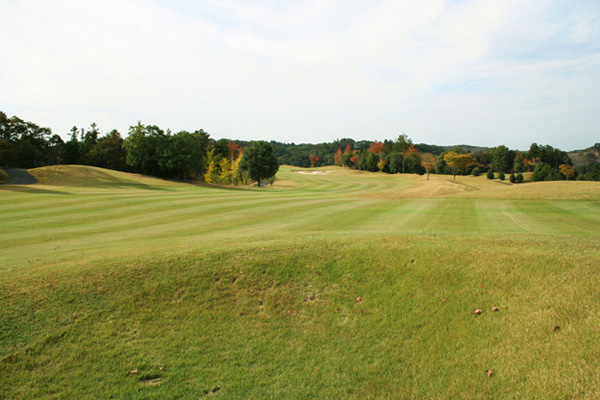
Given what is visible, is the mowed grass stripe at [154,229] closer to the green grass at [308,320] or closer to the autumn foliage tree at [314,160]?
the green grass at [308,320]

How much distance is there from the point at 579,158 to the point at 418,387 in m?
198

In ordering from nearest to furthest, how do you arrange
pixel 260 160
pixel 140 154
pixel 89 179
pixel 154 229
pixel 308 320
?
pixel 308 320 → pixel 154 229 → pixel 89 179 → pixel 140 154 → pixel 260 160

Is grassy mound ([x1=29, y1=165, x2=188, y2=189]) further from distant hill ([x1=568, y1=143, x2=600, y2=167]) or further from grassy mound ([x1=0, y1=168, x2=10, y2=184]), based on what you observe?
distant hill ([x1=568, y1=143, x2=600, y2=167])

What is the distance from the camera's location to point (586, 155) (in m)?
160

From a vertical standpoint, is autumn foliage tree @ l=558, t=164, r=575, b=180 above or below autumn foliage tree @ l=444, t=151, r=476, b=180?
below

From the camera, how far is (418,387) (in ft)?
17.2

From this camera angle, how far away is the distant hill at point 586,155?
491 ft

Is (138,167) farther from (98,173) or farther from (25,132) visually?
(25,132)

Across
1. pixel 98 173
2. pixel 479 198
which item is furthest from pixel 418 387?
pixel 98 173

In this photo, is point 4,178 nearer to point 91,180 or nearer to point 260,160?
point 91,180

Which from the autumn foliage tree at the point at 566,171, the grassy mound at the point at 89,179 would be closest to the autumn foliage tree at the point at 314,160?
the autumn foliage tree at the point at 566,171

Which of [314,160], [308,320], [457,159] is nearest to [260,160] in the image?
[457,159]

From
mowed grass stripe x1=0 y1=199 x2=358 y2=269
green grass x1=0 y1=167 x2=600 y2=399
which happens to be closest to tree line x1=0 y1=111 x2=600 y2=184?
mowed grass stripe x1=0 y1=199 x2=358 y2=269

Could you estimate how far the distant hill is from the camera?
149700 millimetres
